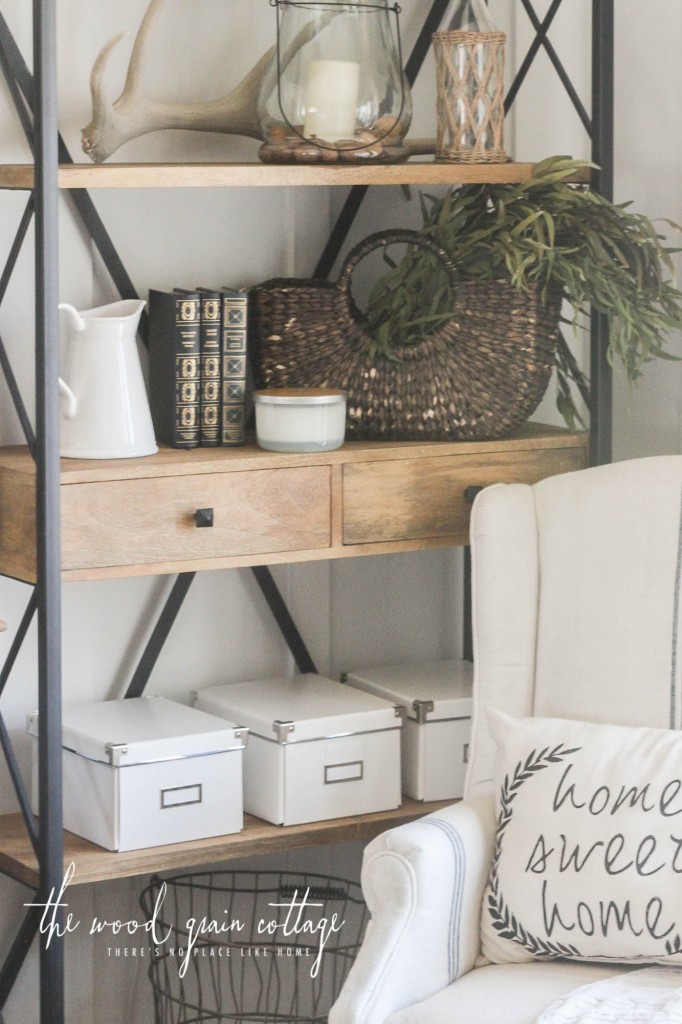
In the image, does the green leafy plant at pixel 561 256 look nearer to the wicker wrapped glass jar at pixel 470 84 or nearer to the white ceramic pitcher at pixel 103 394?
the wicker wrapped glass jar at pixel 470 84

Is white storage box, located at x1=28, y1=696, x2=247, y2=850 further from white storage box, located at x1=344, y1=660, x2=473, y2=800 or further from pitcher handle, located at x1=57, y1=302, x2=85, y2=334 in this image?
pitcher handle, located at x1=57, y1=302, x2=85, y2=334

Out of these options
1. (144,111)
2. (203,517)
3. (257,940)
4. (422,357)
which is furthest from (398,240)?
(257,940)

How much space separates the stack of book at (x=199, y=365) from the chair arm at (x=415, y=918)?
70 cm

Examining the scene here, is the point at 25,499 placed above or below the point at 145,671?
above

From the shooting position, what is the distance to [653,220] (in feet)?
7.79

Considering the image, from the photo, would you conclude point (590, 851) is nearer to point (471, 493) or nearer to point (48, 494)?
point (471, 493)

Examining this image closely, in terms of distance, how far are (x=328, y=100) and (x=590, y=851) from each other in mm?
1113

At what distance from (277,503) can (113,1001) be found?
100 cm

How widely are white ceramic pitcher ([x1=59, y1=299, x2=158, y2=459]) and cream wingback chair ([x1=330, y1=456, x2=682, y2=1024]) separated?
0.51 metres

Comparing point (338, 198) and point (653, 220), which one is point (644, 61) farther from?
point (338, 198)

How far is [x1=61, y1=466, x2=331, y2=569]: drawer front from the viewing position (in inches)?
77.9

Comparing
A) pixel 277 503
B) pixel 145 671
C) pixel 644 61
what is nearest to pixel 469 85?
pixel 644 61

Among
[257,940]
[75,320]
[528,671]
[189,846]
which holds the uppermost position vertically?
[75,320]

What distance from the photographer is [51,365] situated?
6.20 feet
